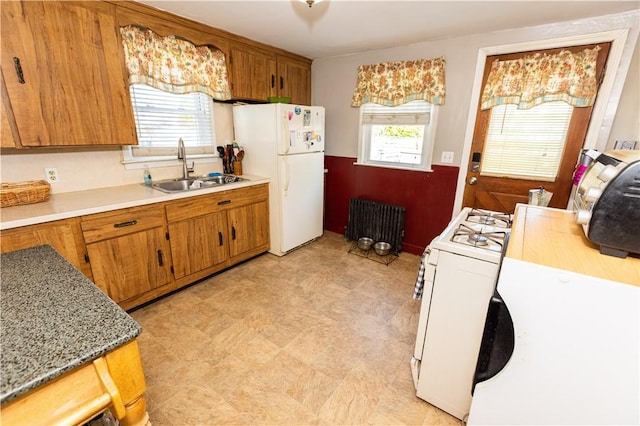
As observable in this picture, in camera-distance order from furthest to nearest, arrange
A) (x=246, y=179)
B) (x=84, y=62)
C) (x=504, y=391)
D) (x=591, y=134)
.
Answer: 1. (x=246, y=179)
2. (x=591, y=134)
3. (x=84, y=62)
4. (x=504, y=391)

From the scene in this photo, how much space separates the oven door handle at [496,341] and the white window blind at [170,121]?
9.45 feet

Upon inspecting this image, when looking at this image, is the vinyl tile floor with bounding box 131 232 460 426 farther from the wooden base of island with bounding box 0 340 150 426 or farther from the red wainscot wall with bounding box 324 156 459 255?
the wooden base of island with bounding box 0 340 150 426

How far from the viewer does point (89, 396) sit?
25.9 inches

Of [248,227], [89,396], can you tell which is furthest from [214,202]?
[89,396]

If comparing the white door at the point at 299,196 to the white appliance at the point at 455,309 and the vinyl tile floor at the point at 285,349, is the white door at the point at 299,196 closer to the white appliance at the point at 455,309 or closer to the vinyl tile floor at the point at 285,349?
the vinyl tile floor at the point at 285,349

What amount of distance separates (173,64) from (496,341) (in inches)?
116

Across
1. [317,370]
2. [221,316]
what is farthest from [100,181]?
[317,370]

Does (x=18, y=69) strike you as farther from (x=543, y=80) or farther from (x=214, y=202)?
(x=543, y=80)

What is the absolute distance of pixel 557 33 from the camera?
2332mm

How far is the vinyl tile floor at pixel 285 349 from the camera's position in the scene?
1.51 m

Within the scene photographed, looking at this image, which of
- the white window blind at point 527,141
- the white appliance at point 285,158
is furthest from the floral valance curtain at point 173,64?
the white window blind at point 527,141

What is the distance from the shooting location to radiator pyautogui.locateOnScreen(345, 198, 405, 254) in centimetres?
329

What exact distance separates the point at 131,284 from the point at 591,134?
12.6 feet

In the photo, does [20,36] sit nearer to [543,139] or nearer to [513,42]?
[513,42]
